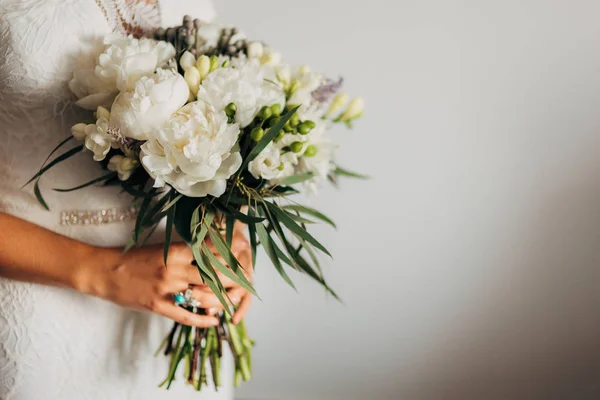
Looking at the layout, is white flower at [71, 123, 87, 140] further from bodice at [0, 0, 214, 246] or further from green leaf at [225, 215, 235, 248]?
green leaf at [225, 215, 235, 248]

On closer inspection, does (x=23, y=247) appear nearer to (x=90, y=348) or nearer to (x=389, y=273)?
(x=90, y=348)

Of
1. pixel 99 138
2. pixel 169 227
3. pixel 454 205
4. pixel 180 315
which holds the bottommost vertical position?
pixel 180 315

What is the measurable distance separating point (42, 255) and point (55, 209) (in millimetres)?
85

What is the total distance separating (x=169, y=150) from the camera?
2.15 feet

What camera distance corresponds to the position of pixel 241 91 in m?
0.69

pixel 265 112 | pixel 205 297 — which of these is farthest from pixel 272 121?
pixel 205 297

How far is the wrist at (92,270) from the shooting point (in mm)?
809

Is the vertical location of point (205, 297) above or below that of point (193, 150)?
below

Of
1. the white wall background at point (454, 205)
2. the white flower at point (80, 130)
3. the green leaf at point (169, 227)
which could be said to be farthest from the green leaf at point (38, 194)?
the white wall background at point (454, 205)

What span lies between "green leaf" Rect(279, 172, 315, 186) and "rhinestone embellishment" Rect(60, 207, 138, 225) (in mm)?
286

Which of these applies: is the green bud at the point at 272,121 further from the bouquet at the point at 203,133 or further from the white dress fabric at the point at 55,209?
the white dress fabric at the point at 55,209

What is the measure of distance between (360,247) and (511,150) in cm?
45

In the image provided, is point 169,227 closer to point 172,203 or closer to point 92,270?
point 172,203

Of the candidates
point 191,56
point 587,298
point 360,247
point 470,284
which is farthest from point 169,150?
point 587,298
